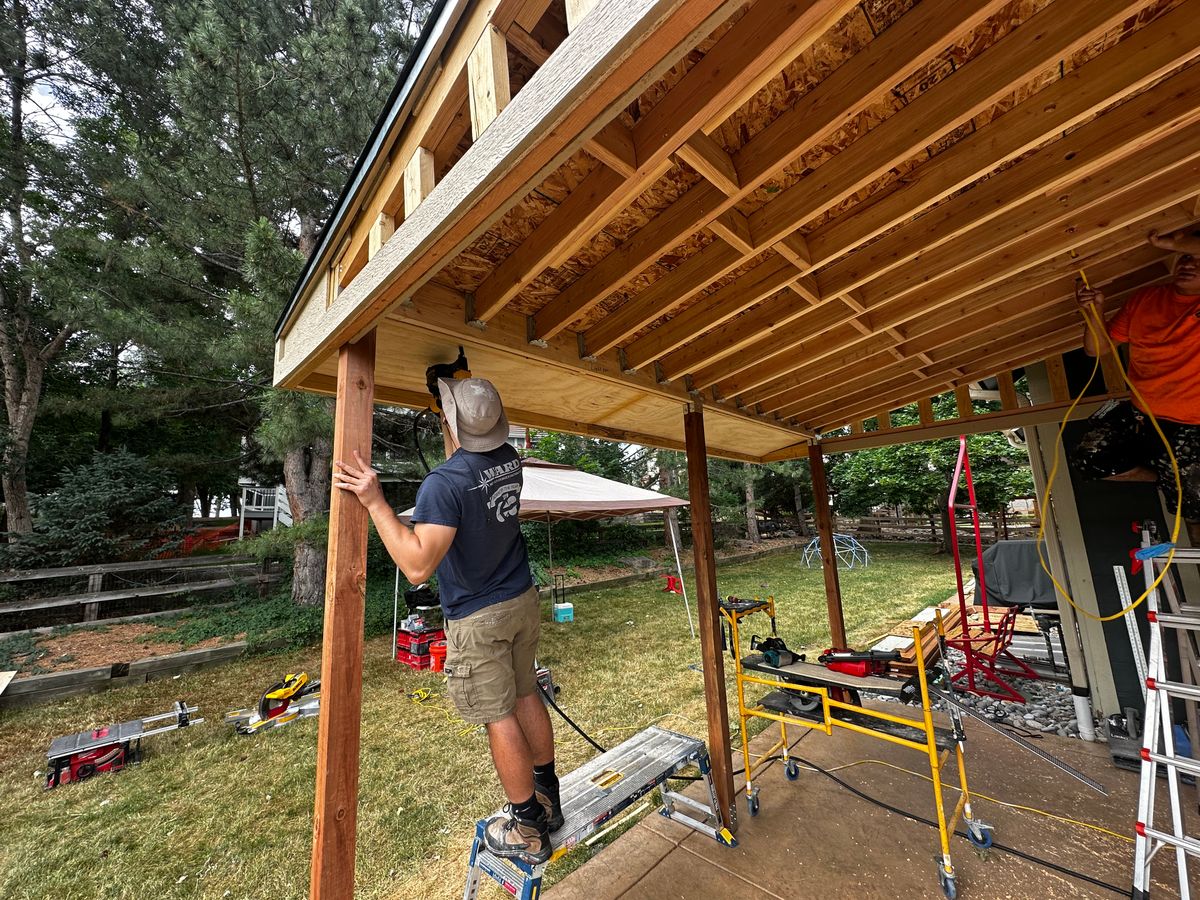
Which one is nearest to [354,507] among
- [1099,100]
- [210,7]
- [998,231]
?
[1099,100]

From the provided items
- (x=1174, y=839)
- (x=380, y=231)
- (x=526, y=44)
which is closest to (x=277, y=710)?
(x=380, y=231)

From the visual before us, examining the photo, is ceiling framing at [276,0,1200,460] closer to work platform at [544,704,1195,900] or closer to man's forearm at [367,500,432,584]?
man's forearm at [367,500,432,584]

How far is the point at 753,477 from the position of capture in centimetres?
1283

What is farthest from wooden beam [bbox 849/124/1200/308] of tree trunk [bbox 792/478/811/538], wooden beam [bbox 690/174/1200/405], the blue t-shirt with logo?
tree trunk [bbox 792/478/811/538]

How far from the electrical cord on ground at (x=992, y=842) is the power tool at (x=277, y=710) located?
4.00 metres

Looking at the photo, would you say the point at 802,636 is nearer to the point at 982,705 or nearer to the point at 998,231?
the point at 982,705

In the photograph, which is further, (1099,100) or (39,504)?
(39,504)

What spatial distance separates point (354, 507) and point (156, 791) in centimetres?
363

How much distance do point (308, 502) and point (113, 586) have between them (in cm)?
348

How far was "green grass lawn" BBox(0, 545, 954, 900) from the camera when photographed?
2367mm

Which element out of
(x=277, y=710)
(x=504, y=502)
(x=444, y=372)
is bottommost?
(x=277, y=710)

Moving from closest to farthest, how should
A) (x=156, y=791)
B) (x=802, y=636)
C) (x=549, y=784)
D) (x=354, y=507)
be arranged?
(x=354, y=507) < (x=549, y=784) < (x=156, y=791) < (x=802, y=636)

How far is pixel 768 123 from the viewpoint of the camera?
128cm

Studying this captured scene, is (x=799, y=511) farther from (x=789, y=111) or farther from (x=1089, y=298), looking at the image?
(x=789, y=111)
